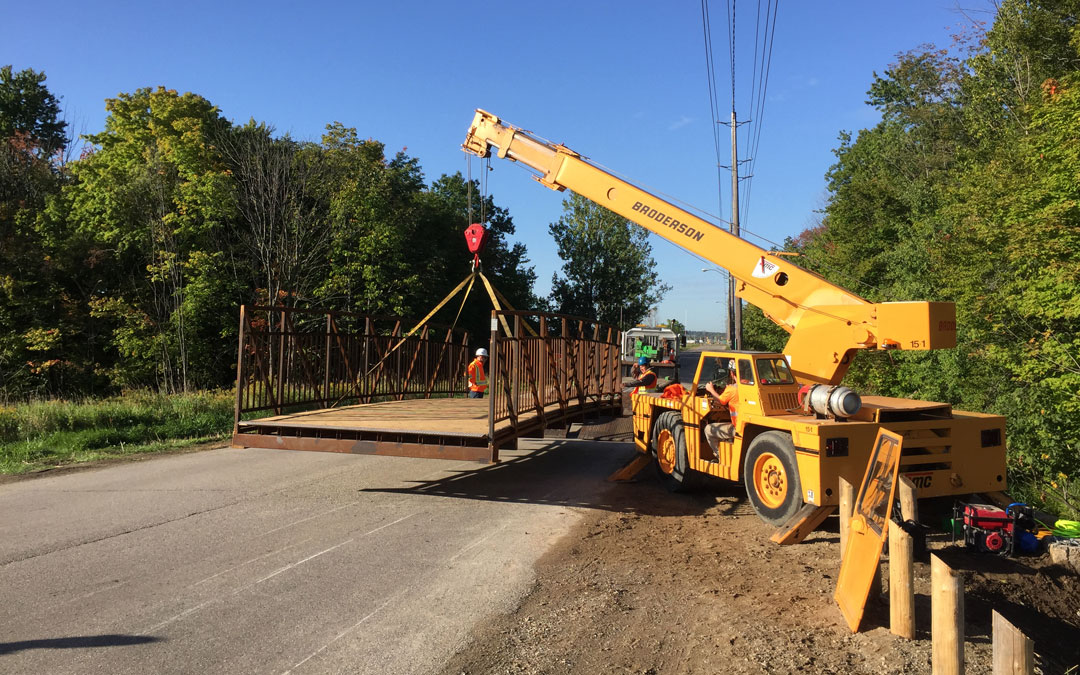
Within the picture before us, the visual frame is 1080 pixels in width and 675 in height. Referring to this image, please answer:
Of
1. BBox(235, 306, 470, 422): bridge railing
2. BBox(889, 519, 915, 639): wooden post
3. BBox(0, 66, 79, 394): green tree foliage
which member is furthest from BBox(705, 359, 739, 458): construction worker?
BBox(0, 66, 79, 394): green tree foliage

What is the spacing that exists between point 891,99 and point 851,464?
36.3m

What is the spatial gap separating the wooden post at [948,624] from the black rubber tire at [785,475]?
128 inches

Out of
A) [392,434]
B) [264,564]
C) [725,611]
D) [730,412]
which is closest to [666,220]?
[730,412]

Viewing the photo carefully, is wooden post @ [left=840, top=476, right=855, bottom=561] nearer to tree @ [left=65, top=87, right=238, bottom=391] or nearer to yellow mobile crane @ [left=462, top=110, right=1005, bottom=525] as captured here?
yellow mobile crane @ [left=462, top=110, right=1005, bottom=525]

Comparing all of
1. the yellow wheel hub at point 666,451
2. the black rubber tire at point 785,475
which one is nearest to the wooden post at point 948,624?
the black rubber tire at point 785,475

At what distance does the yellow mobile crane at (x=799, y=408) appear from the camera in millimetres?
6785

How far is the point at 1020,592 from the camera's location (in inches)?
223

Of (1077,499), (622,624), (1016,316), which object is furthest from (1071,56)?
(622,624)

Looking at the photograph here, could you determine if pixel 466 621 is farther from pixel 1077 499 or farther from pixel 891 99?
pixel 891 99

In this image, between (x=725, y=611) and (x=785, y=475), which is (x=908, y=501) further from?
(x=725, y=611)

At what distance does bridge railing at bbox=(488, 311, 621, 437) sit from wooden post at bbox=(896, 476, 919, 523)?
168 inches

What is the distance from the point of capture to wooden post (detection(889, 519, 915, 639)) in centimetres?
432

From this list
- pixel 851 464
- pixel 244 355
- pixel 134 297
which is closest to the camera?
pixel 851 464

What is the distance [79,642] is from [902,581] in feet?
17.8
